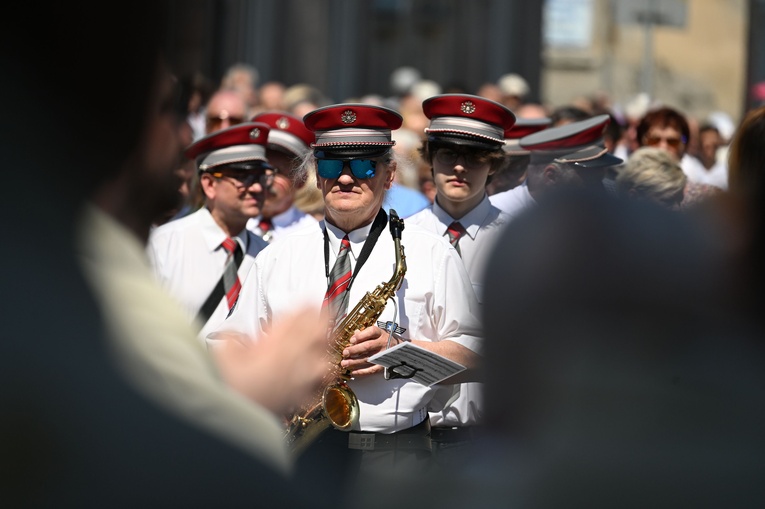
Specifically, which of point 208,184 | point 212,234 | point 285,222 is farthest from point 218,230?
point 285,222

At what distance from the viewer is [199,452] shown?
1475 millimetres

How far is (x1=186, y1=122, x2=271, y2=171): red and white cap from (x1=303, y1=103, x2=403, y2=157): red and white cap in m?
1.71

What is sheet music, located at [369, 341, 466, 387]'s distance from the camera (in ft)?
14.2

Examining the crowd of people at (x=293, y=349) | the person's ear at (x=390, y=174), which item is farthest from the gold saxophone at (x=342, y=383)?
the crowd of people at (x=293, y=349)

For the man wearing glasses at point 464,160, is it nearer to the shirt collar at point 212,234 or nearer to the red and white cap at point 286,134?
the shirt collar at point 212,234

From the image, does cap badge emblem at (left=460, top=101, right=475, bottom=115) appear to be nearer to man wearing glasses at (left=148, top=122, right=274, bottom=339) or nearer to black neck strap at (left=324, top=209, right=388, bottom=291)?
black neck strap at (left=324, top=209, right=388, bottom=291)

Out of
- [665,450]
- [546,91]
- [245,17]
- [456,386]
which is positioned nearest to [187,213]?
[456,386]

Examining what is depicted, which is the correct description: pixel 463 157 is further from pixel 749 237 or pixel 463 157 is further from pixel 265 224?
pixel 749 237

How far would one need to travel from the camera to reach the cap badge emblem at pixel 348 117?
16.3ft

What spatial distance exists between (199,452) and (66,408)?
0.54 feet

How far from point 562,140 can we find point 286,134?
6.07 ft

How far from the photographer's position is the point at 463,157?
584cm

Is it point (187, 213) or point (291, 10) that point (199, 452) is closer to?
point (187, 213)

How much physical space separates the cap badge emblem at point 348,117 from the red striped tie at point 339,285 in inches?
20.5
